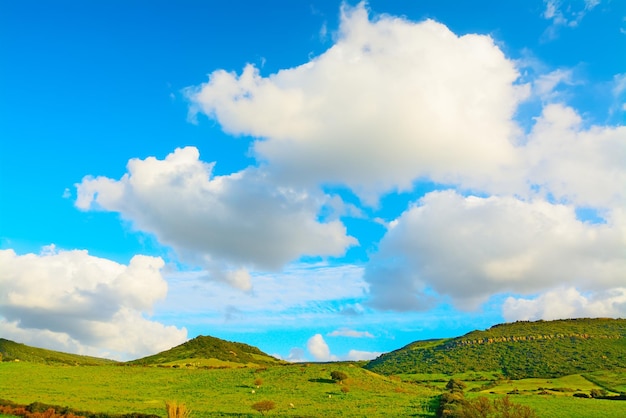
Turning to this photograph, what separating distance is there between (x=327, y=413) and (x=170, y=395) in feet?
113

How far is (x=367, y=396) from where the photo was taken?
7731 cm

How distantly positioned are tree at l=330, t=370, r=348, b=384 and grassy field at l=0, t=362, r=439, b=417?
3.36 feet

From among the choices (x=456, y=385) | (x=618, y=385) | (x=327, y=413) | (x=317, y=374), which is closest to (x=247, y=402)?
(x=327, y=413)

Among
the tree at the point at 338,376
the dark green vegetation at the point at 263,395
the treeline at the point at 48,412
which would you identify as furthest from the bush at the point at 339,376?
the treeline at the point at 48,412

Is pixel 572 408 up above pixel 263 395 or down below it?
above

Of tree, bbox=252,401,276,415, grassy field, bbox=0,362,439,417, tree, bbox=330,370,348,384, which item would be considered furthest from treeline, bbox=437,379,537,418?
tree, bbox=330,370,348,384

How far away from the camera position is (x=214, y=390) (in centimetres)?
8606

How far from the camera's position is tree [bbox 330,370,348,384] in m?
88.7

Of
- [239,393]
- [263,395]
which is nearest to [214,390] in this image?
[239,393]

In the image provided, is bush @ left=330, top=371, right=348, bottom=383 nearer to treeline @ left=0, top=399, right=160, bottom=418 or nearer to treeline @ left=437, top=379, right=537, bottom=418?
treeline @ left=437, top=379, right=537, bottom=418

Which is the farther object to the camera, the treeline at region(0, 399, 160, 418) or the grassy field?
the grassy field

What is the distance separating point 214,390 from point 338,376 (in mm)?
23025

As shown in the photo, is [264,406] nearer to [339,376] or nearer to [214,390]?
[214,390]

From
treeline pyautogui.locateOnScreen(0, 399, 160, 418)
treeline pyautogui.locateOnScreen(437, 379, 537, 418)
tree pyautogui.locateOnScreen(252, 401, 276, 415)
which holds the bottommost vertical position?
treeline pyautogui.locateOnScreen(0, 399, 160, 418)
